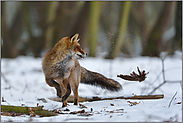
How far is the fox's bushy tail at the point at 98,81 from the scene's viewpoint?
5539mm

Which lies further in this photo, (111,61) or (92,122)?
(111,61)

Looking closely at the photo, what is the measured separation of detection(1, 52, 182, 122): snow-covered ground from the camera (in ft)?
10.8

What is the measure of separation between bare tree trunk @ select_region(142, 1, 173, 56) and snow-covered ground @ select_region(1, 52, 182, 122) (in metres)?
0.54

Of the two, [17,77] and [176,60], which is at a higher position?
[176,60]

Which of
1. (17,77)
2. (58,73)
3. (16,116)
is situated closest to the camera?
(16,116)

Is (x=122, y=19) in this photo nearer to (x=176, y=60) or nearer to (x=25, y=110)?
(x=176, y=60)

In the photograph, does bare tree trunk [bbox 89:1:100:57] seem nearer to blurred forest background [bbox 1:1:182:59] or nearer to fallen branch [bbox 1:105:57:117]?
blurred forest background [bbox 1:1:182:59]

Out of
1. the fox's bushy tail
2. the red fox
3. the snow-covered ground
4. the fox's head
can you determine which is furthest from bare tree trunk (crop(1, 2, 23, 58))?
the fox's head

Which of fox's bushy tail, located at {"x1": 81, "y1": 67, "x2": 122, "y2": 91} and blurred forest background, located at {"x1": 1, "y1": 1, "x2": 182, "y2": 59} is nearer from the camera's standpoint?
fox's bushy tail, located at {"x1": 81, "y1": 67, "x2": 122, "y2": 91}

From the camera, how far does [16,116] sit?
11.3 feet

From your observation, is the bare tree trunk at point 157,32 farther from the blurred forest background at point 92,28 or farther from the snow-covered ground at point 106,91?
the snow-covered ground at point 106,91

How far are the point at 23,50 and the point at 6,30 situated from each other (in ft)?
5.64

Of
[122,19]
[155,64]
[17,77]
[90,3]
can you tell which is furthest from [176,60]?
[17,77]

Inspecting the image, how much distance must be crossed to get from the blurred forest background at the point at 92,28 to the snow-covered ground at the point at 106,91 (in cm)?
86
